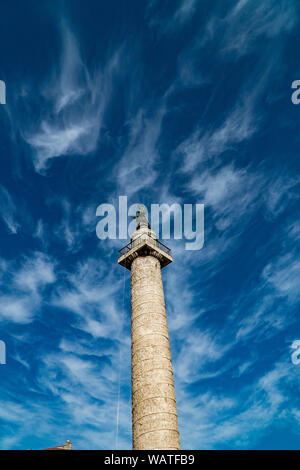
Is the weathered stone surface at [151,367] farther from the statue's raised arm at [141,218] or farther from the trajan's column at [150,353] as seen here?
the statue's raised arm at [141,218]

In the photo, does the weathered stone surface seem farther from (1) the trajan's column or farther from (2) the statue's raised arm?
(2) the statue's raised arm

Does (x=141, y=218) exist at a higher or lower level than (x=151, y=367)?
higher

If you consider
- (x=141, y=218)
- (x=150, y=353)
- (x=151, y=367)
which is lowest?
(x=151, y=367)

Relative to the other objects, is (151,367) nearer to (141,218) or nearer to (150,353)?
(150,353)

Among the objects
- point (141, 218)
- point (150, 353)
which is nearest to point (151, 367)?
point (150, 353)

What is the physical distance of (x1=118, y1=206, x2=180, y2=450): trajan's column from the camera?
13.3 meters

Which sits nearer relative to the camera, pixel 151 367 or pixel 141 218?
pixel 151 367

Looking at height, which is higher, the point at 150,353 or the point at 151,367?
the point at 150,353

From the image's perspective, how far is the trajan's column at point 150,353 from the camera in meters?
13.3

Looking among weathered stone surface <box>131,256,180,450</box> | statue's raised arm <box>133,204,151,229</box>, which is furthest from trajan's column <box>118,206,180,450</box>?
statue's raised arm <box>133,204,151,229</box>

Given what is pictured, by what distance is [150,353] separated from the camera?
49.2 ft
